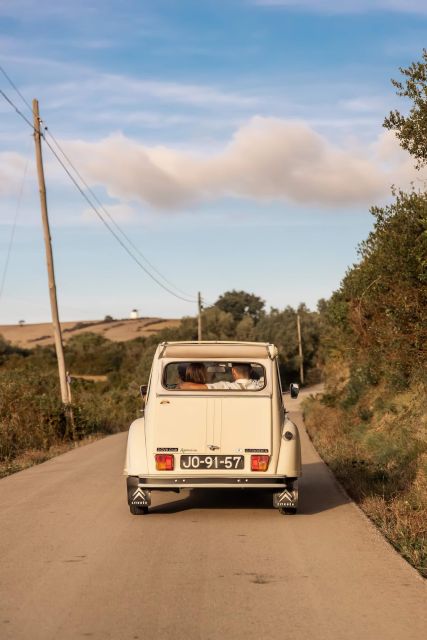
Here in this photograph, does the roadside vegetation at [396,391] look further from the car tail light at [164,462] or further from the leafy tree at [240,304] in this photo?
the leafy tree at [240,304]

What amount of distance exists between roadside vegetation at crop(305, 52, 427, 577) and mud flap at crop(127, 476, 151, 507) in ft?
8.95

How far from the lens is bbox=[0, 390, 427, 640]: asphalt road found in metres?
6.30

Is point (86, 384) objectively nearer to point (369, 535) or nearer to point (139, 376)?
point (139, 376)

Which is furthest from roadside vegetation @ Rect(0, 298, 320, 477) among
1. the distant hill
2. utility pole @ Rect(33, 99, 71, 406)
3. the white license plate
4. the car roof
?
the white license plate

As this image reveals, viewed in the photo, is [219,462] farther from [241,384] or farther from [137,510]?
[241,384]

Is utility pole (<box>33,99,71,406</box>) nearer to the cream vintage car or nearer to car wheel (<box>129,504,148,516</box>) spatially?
car wheel (<box>129,504,148,516</box>)

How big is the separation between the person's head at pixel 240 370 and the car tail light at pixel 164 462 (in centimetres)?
176

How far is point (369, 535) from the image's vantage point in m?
9.70

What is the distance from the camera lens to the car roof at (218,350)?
40.2ft

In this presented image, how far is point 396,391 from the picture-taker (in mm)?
21703

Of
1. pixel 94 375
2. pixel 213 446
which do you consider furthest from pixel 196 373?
pixel 94 375

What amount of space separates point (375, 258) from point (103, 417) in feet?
53.0

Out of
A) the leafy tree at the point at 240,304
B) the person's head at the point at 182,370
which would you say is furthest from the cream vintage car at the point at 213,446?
the leafy tree at the point at 240,304

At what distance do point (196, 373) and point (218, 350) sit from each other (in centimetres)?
42
